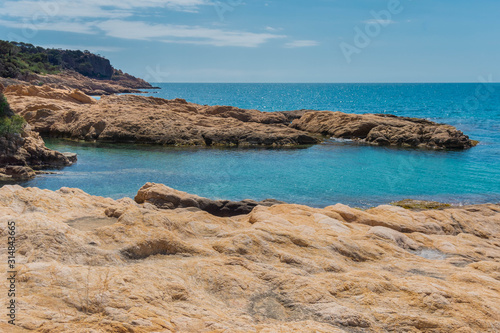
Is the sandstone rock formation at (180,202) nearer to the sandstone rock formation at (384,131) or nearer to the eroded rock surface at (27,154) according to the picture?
the eroded rock surface at (27,154)

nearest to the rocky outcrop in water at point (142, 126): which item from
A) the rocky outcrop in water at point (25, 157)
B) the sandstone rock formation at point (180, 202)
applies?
the rocky outcrop in water at point (25, 157)

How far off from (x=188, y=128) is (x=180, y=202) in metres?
39.0

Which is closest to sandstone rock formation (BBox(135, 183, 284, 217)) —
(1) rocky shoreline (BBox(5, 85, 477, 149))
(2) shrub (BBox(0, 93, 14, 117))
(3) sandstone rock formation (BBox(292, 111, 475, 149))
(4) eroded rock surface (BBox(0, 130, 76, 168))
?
(4) eroded rock surface (BBox(0, 130, 76, 168))

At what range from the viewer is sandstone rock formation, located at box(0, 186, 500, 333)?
8.23 m

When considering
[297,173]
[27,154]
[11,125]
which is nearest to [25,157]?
[27,154]

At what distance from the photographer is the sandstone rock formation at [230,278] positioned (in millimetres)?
8234

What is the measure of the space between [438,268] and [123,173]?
3111cm

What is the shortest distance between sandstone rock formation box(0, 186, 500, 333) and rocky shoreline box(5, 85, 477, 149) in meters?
42.9

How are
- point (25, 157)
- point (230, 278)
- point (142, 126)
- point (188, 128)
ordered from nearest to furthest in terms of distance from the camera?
point (230, 278)
point (25, 157)
point (142, 126)
point (188, 128)

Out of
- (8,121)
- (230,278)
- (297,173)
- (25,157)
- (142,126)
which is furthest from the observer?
(142,126)

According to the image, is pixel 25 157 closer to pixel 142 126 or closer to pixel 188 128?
pixel 142 126

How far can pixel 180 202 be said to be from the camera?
2156 centimetres

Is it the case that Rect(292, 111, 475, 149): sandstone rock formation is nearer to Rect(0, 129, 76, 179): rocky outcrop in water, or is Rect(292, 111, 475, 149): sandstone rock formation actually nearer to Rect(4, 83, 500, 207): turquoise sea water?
Rect(4, 83, 500, 207): turquoise sea water

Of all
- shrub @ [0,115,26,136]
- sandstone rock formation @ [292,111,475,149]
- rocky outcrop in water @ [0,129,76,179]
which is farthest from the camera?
sandstone rock formation @ [292,111,475,149]
